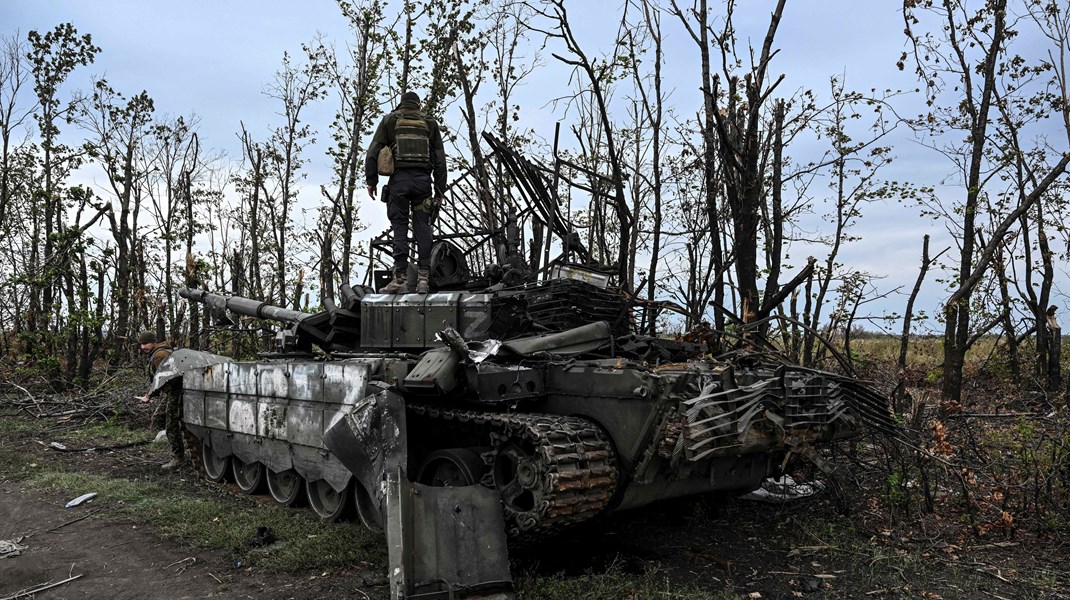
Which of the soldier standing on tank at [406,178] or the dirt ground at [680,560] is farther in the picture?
the soldier standing on tank at [406,178]

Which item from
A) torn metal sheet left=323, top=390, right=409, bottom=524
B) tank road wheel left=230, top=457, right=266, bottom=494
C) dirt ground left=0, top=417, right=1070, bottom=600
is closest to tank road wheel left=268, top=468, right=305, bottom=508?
tank road wheel left=230, top=457, right=266, bottom=494

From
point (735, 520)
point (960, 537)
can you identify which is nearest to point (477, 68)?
point (735, 520)

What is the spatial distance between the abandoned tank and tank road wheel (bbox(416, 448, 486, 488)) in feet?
0.06

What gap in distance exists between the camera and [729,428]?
6.10 m

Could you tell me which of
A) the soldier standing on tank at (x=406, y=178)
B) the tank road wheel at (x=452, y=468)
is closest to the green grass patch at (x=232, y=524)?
the tank road wheel at (x=452, y=468)

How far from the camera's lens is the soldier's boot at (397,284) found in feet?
30.0

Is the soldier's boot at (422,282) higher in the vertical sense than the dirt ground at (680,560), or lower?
higher

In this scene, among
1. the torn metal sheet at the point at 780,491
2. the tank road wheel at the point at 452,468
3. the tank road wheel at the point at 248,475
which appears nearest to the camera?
the tank road wheel at the point at 452,468

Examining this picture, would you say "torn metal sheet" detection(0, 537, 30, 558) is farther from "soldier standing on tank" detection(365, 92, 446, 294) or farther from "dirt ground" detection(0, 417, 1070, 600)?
"soldier standing on tank" detection(365, 92, 446, 294)

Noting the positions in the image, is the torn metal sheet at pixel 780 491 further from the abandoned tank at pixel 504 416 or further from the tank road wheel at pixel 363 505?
the tank road wheel at pixel 363 505

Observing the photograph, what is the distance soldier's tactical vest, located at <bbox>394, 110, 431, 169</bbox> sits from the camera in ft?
30.9

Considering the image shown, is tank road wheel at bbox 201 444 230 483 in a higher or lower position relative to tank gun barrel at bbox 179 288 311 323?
lower

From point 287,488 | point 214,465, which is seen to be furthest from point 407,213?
point 214,465

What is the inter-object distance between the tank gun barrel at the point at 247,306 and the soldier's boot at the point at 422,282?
1865 mm
